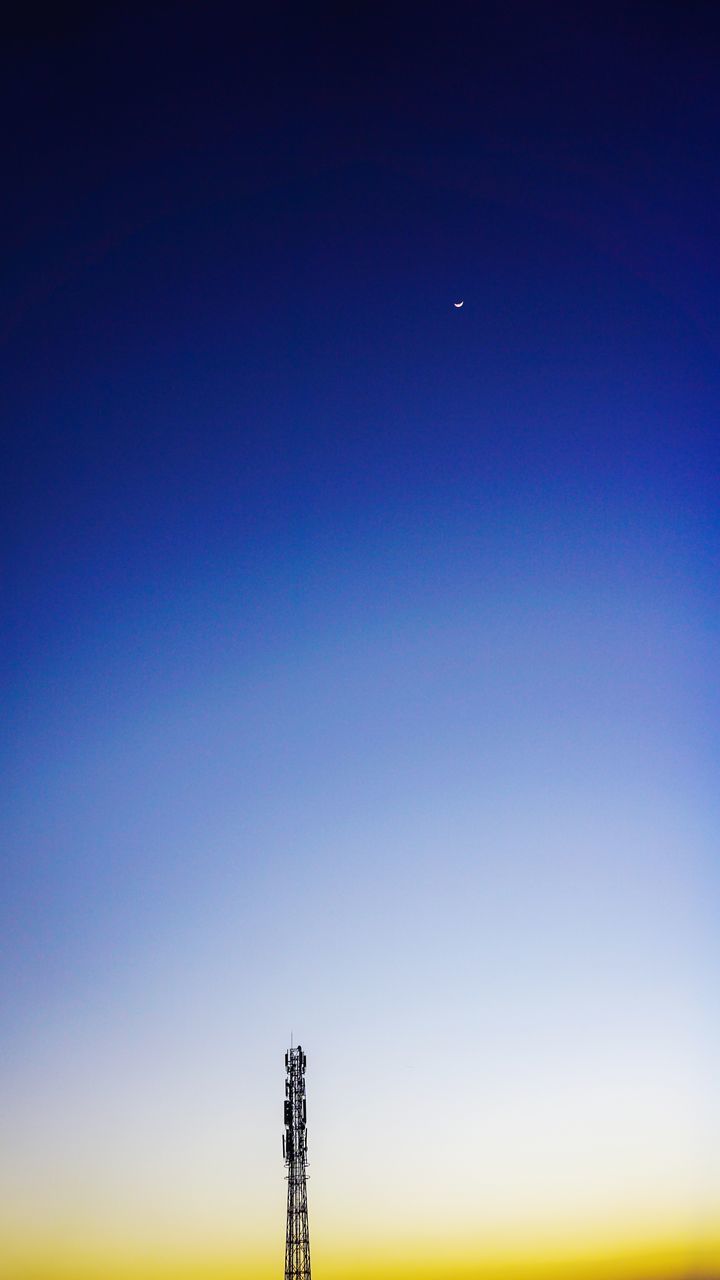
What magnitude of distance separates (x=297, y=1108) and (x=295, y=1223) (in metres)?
5.11

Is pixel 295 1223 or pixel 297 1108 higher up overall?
pixel 297 1108

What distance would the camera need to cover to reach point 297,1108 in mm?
61438

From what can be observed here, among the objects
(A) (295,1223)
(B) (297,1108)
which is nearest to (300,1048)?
(B) (297,1108)

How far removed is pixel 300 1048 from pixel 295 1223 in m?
7.88

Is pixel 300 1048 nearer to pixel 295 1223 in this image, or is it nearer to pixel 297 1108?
pixel 297 1108

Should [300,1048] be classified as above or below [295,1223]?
above

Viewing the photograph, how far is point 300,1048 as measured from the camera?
205 feet

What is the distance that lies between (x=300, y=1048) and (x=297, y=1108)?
2791 mm

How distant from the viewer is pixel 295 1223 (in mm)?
58812
